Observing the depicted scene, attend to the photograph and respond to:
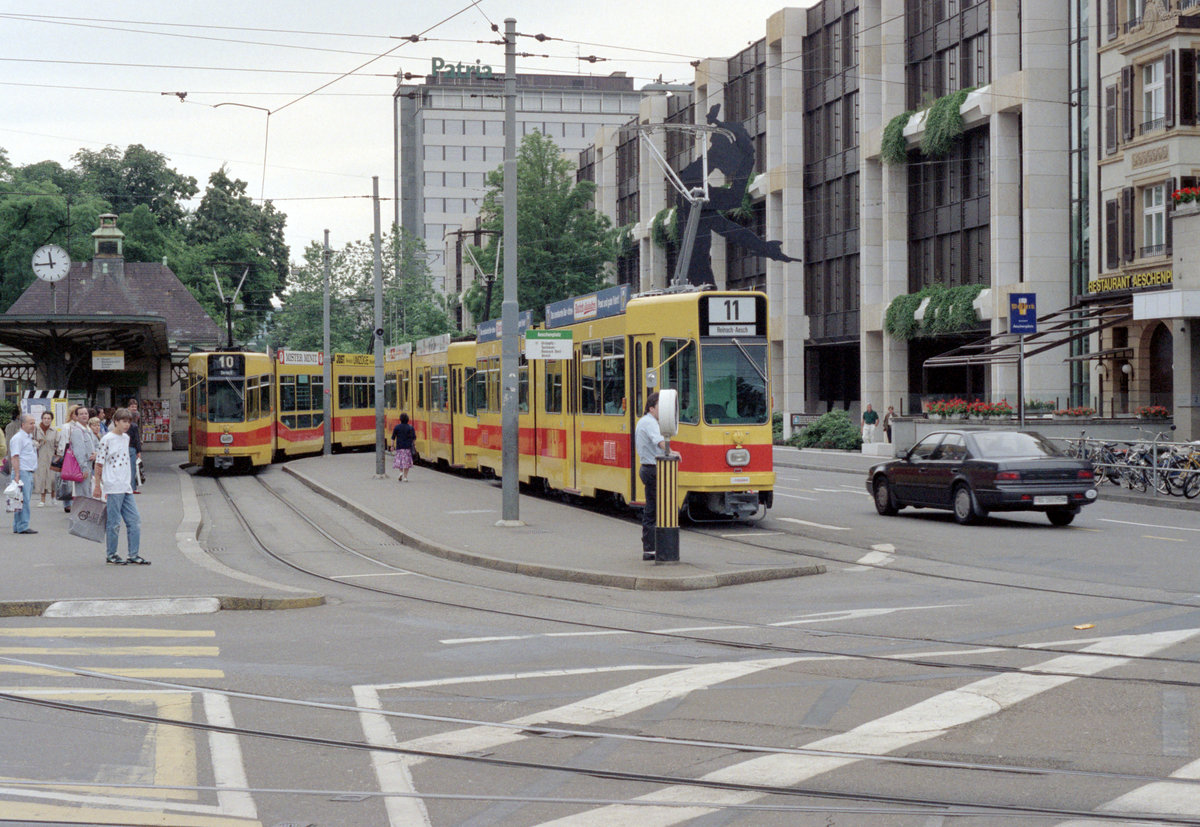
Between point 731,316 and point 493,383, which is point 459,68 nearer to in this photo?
point 493,383

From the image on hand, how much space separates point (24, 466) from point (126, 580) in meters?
7.82

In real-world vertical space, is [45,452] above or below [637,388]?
below

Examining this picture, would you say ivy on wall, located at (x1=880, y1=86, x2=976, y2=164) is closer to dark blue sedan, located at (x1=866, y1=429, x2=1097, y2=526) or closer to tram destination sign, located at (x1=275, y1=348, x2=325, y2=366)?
tram destination sign, located at (x1=275, y1=348, x2=325, y2=366)

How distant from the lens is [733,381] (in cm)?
2019

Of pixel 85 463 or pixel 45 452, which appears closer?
pixel 85 463

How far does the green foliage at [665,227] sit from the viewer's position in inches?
2821

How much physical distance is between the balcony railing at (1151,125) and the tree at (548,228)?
39.4 metres

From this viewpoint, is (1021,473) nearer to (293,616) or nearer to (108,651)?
(293,616)

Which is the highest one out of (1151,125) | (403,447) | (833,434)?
(1151,125)

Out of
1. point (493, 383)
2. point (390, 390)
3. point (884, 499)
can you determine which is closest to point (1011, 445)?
point (884, 499)

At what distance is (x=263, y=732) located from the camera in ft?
25.4

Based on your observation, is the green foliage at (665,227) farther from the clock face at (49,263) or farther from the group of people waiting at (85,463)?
the group of people waiting at (85,463)

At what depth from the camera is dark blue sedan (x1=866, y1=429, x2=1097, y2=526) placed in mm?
20703

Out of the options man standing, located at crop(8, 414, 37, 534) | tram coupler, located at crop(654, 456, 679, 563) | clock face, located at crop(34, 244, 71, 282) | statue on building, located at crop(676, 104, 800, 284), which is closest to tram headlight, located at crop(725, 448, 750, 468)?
tram coupler, located at crop(654, 456, 679, 563)
